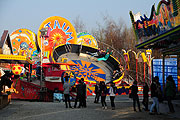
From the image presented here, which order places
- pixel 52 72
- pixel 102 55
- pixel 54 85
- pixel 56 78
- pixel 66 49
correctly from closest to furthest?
pixel 54 85 < pixel 56 78 < pixel 52 72 < pixel 66 49 < pixel 102 55

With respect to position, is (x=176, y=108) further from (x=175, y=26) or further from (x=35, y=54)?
(x=35, y=54)

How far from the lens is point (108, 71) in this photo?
4034 cm

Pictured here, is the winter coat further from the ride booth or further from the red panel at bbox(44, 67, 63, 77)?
the red panel at bbox(44, 67, 63, 77)

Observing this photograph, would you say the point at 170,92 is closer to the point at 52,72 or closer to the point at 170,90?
the point at 170,90

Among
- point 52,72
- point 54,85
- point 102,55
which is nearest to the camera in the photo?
point 54,85

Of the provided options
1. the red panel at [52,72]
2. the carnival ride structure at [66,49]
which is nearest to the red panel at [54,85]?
the red panel at [52,72]

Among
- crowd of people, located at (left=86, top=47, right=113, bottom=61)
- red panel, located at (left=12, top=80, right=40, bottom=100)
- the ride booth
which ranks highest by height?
crowd of people, located at (left=86, top=47, right=113, bottom=61)

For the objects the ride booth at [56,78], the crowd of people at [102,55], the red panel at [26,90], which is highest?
the crowd of people at [102,55]

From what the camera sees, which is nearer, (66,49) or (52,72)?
(52,72)

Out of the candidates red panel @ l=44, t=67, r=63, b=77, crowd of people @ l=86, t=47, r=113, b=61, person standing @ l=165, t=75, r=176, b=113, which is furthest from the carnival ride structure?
person standing @ l=165, t=75, r=176, b=113

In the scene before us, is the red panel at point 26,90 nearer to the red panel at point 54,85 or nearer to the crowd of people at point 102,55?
the red panel at point 54,85

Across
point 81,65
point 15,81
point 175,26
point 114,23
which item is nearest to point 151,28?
point 175,26

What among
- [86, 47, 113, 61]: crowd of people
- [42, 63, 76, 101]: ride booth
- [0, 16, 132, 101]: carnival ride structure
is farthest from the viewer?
[86, 47, 113, 61]: crowd of people

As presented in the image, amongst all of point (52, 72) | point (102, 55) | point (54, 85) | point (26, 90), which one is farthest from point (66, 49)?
point (26, 90)
